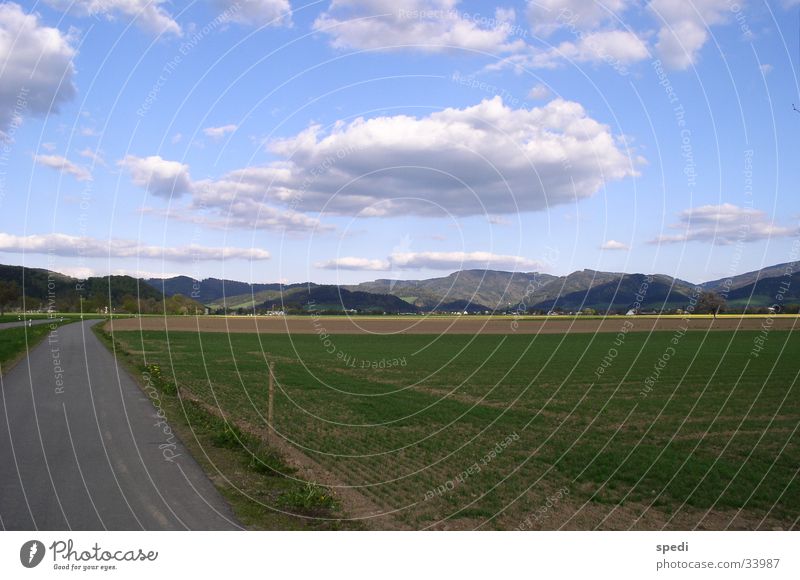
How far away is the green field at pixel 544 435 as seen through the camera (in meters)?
12.5

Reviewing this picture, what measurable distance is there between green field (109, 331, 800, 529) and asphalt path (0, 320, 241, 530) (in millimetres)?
3331

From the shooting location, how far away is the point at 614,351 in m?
58.5

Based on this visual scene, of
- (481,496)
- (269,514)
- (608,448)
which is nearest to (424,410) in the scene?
(608,448)

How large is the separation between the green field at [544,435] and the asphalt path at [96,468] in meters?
3.33

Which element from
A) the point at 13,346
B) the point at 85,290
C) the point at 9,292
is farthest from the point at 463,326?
the point at 9,292

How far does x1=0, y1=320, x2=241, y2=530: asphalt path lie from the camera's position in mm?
9883

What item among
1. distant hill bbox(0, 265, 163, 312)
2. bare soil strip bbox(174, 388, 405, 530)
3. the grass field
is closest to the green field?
bare soil strip bbox(174, 388, 405, 530)

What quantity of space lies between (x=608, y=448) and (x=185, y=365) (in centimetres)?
3282

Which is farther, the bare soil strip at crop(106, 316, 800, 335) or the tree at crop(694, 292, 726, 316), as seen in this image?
the tree at crop(694, 292, 726, 316)

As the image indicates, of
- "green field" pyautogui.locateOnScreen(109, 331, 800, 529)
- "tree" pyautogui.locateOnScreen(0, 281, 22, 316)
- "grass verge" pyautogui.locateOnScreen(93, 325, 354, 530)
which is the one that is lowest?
"green field" pyautogui.locateOnScreen(109, 331, 800, 529)

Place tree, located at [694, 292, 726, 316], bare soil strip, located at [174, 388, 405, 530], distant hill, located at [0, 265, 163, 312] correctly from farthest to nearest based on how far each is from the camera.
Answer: distant hill, located at [0, 265, 163, 312]
tree, located at [694, 292, 726, 316]
bare soil strip, located at [174, 388, 405, 530]

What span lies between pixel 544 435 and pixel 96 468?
13539 mm

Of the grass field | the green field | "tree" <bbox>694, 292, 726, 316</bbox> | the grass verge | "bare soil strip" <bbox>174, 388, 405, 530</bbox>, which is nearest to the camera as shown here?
the grass verge

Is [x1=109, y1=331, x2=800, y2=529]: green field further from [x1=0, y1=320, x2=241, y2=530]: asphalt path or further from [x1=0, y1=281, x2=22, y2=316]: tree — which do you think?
[x1=0, y1=281, x2=22, y2=316]: tree
